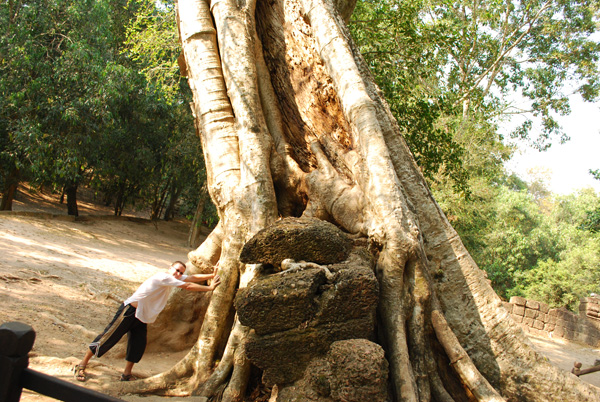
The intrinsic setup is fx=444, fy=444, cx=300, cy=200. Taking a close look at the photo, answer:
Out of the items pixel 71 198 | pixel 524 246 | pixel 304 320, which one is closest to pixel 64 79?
pixel 71 198

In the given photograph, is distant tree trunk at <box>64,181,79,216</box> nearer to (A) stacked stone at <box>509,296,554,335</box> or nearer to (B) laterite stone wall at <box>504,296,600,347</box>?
(B) laterite stone wall at <box>504,296,600,347</box>

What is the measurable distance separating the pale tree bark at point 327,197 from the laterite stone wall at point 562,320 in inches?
452

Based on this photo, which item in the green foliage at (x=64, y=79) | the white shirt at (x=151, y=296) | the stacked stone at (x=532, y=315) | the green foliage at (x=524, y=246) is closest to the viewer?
the white shirt at (x=151, y=296)

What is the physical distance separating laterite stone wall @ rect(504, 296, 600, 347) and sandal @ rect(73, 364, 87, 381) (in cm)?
1321

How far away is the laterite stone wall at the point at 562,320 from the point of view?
1332cm

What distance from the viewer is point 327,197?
3861 mm

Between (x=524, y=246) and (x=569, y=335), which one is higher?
(x=524, y=246)

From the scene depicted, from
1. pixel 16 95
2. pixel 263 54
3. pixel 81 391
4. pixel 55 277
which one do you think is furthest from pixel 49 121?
pixel 81 391

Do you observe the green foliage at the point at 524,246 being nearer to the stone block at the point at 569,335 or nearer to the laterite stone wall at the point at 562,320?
the laterite stone wall at the point at 562,320

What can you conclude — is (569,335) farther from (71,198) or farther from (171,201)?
(71,198)

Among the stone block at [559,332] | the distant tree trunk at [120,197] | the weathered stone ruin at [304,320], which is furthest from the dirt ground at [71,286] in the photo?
the distant tree trunk at [120,197]

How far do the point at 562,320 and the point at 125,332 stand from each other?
46.5ft

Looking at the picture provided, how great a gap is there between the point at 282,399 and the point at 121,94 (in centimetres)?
1045

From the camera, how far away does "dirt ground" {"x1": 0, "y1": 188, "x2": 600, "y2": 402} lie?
3928 millimetres
